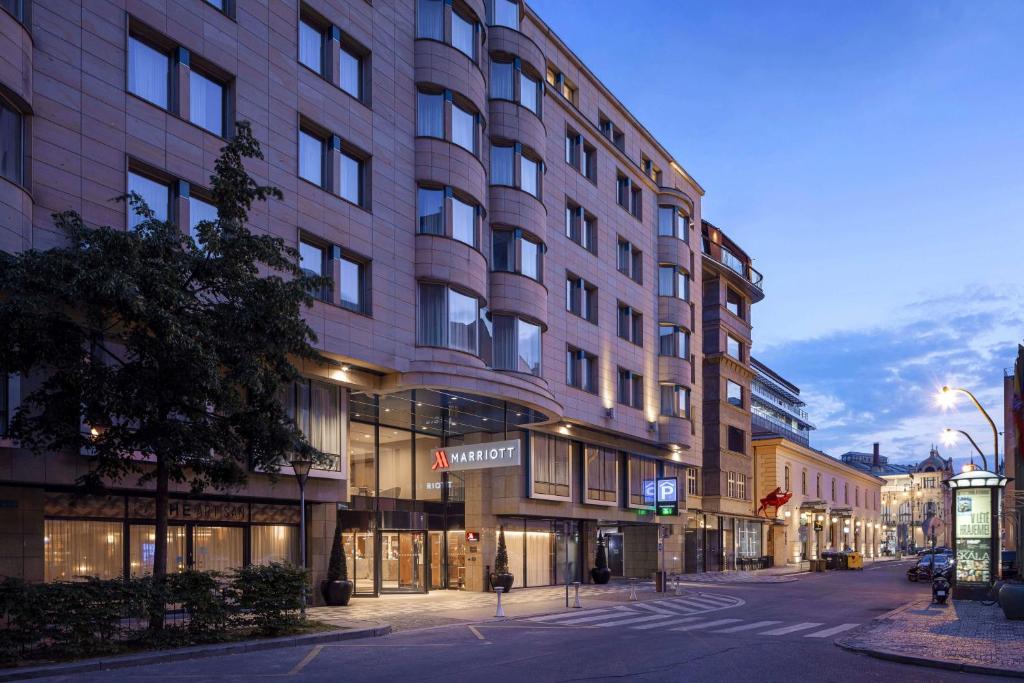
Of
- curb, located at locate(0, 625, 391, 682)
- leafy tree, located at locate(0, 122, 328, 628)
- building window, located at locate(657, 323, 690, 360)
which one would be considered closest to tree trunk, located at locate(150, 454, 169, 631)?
leafy tree, located at locate(0, 122, 328, 628)

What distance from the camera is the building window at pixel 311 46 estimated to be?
28109mm

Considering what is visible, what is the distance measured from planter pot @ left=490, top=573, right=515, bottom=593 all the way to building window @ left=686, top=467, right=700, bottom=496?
22623 millimetres

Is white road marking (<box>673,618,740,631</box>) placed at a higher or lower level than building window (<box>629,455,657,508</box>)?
lower

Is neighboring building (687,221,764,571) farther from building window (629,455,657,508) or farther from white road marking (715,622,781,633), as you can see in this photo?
white road marking (715,622,781,633)

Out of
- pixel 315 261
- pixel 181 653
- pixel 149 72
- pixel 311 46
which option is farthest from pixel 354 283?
pixel 181 653

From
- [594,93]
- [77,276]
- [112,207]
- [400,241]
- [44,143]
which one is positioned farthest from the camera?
[594,93]

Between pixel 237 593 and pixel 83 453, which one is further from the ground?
pixel 83 453

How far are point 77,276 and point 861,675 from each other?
14089 mm

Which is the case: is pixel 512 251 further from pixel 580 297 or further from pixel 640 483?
pixel 640 483

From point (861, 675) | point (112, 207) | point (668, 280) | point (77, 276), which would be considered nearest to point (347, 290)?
point (112, 207)

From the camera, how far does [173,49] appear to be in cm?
2419

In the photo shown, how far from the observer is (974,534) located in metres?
29.4

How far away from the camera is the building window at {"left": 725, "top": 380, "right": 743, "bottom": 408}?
208ft

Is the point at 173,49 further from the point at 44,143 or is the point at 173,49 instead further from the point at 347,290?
the point at 347,290
